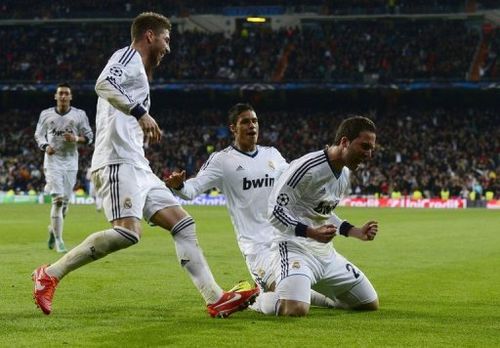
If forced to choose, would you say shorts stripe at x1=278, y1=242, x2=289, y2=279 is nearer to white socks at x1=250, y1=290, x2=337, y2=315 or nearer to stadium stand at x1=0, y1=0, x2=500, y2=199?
white socks at x1=250, y1=290, x2=337, y2=315

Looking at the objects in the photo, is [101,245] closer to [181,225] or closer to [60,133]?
[181,225]

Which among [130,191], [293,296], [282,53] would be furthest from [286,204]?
[282,53]

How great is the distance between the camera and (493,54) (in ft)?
167

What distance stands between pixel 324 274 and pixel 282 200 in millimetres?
762

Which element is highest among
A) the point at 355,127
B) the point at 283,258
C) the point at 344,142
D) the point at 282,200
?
the point at 355,127

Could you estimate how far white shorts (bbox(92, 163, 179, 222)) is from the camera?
7.80 meters

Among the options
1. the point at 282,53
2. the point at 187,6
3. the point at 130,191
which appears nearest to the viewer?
the point at 130,191

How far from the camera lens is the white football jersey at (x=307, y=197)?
328 inches

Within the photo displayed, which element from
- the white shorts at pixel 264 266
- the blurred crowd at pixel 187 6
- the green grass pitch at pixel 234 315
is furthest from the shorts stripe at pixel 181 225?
the blurred crowd at pixel 187 6

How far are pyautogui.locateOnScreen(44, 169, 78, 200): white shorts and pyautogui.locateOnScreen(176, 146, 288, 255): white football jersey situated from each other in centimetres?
704

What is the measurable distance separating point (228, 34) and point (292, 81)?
6754 millimetres

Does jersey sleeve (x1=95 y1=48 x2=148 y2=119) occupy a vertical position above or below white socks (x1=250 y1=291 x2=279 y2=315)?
above

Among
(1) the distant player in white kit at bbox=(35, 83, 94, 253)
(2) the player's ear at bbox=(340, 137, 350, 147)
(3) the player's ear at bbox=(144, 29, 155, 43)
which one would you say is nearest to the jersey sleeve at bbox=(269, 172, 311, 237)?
(2) the player's ear at bbox=(340, 137, 350, 147)

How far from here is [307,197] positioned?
27.8 ft
